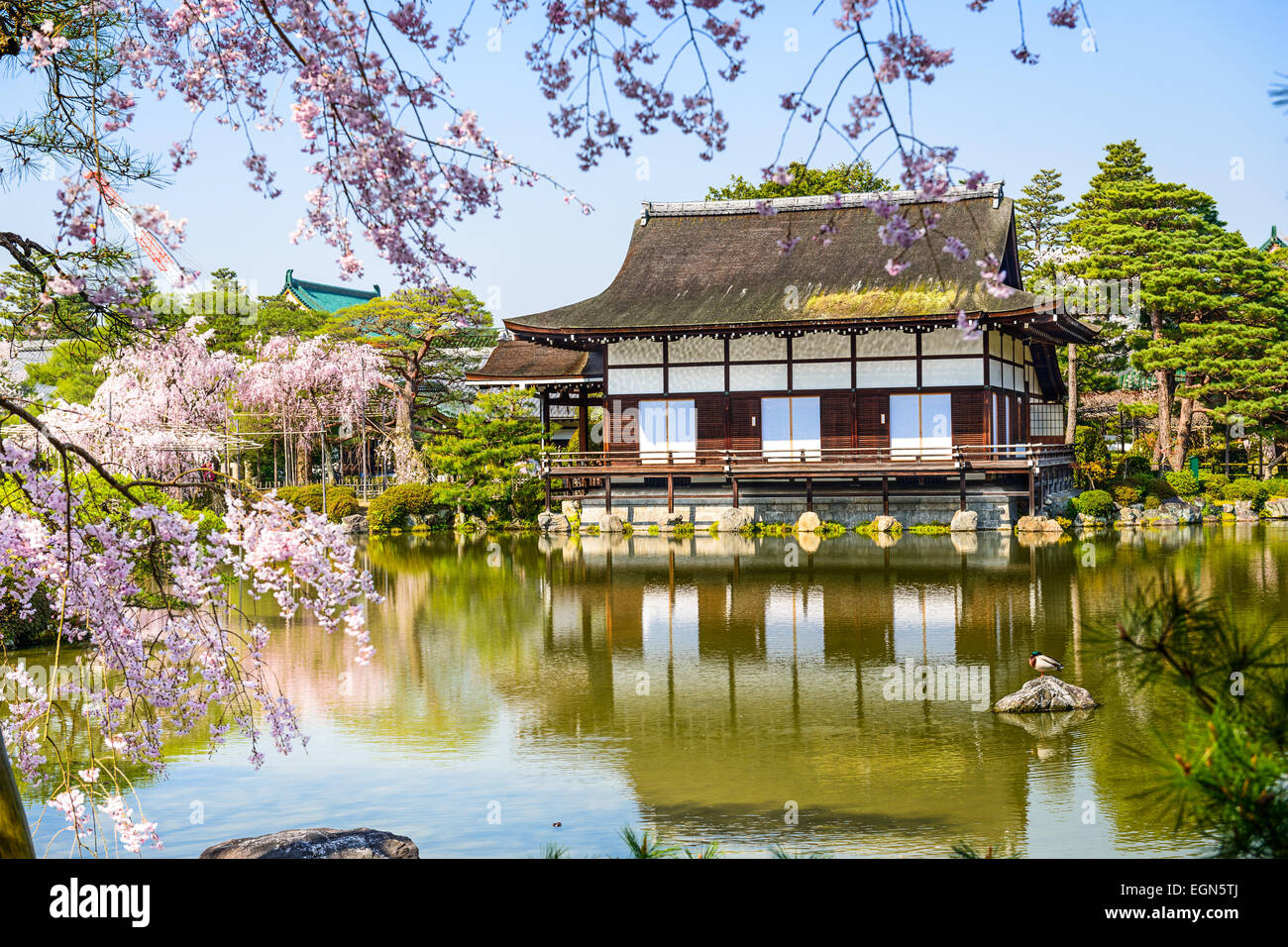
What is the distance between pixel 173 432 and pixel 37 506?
66.5ft

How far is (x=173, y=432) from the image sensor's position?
24.2 meters

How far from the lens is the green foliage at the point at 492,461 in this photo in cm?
2789

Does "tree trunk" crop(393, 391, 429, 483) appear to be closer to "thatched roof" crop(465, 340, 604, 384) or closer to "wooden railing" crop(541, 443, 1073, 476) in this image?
"thatched roof" crop(465, 340, 604, 384)

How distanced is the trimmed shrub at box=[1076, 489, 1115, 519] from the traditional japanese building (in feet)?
3.39

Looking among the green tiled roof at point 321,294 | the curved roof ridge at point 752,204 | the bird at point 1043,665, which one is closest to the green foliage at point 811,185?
the curved roof ridge at point 752,204

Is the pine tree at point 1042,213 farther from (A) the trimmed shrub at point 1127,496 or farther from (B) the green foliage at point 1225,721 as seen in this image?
(B) the green foliage at point 1225,721

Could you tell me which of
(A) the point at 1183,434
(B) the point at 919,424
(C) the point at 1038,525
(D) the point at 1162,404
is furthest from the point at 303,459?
(A) the point at 1183,434

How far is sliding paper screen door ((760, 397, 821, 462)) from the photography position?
86.2 feet

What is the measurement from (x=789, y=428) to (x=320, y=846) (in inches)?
863

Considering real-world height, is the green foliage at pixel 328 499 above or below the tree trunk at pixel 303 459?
below

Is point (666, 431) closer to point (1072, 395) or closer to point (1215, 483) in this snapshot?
point (1072, 395)

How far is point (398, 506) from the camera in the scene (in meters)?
28.4

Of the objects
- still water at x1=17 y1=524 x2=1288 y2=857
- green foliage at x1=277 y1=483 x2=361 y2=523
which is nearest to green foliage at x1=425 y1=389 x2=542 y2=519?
green foliage at x1=277 y1=483 x2=361 y2=523

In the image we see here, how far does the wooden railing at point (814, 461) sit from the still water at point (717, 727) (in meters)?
7.62
